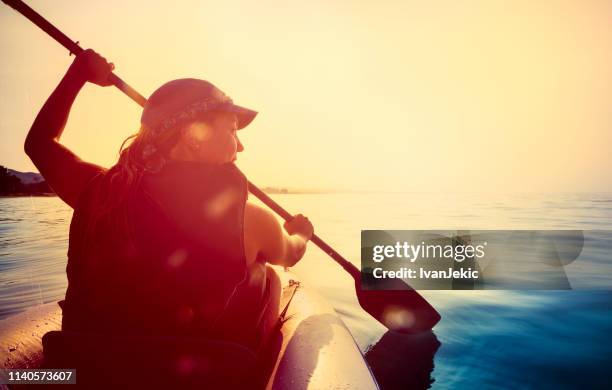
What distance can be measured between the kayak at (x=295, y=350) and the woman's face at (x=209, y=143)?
2.87 feet

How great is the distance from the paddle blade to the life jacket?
3762 mm

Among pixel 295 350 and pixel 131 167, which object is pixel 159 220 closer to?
pixel 131 167

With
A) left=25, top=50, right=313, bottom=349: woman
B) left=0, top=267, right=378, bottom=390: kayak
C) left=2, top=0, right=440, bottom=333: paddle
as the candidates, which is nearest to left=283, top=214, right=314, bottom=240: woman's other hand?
left=0, top=267, right=378, bottom=390: kayak

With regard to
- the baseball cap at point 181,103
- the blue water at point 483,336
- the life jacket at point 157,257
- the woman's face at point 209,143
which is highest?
the baseball cap at point 181,103

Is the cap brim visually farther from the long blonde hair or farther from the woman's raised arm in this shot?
the woman's raised arm

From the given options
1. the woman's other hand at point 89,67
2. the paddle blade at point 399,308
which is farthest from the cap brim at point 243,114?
the paddle blade at point 399,308

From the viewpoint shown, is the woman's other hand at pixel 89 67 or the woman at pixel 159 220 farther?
the woman's other hand at pixel 89 67

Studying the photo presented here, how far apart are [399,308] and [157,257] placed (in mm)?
4170

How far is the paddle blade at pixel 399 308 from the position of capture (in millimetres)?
4797

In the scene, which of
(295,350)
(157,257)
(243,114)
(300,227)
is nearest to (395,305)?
(300,227)

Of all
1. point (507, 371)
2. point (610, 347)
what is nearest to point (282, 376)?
point (507, 371)

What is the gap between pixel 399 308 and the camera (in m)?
4.93

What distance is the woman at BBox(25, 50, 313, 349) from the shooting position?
4.82ft

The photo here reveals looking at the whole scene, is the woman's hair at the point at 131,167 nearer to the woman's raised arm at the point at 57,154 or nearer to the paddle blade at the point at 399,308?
the woman's raised arm at the point at 57,154
